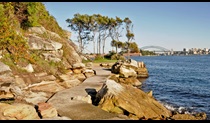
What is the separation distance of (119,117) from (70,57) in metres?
14.3

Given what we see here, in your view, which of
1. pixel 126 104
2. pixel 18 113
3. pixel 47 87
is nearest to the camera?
pixel 18 113

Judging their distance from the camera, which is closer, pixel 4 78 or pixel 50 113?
pixel 50 113

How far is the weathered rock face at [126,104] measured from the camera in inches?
393

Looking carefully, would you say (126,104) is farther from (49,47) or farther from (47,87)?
(49,47)

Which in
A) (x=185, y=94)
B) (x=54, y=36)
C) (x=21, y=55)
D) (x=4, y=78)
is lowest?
(x=185, y=94)

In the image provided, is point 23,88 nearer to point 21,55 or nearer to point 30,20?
point 21,55

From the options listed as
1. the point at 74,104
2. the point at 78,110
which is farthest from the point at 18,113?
the point at 74,104

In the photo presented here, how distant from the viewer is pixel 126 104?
1010 centimetres

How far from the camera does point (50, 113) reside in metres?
8.14

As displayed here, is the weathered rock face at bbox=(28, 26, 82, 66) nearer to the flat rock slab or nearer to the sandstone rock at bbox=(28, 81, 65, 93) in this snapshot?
the sandstone rock at bbox=(28, 81, 65, 93)

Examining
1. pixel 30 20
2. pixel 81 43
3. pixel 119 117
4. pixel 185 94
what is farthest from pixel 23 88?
pixel 81 43

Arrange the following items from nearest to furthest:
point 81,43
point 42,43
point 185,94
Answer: point 42,43 → point 185,94 → point 81,43

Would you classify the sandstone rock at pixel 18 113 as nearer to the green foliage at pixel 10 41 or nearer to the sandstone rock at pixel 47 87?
the sandstone rock at pixel 47 87

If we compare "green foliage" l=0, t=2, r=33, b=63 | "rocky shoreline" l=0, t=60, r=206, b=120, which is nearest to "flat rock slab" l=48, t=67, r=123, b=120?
"rocky shoreline" l=0, t=60, r=206, b=120
